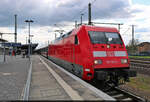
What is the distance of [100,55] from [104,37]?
1.27 meters

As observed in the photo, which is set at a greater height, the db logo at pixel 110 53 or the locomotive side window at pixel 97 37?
the locomotive side window at pixel 97 37

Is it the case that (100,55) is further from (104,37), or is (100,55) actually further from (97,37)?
(104,37)

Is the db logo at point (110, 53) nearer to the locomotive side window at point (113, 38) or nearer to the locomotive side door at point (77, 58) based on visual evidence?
the locomotive side window at point (113, 38)

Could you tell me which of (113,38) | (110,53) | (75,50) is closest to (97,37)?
(113,38)

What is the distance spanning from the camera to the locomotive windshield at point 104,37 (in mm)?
8527

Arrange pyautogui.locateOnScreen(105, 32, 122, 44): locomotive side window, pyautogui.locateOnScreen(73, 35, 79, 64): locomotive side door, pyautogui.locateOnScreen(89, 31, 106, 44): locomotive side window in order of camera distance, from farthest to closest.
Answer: pyautogui.locateOnScreen(73, 35, 79, 64): locomotive side door < pyautogui.locateOnScreen(105, 32, 122, 44): locomotive side window < pyautogui.locateOnScreen(89, 31, 106, 44): locomotive side window

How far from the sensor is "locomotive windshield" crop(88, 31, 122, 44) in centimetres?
853

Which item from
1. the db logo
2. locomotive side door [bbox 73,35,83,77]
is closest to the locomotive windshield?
the db logo

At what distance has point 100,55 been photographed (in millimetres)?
8016

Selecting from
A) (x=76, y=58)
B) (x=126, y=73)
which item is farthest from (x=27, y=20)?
(x=126, y=73)

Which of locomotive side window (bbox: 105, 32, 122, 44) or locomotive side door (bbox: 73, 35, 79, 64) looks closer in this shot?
locomotive side window (bbox: 105, 32, 122, 44)

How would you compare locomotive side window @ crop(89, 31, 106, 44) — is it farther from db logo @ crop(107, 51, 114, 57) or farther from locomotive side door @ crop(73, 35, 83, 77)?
locomotive side door @ crop(73, 35, 83, 77)

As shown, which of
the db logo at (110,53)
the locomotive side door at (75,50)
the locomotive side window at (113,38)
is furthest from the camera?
the locomotive side door at (75,50)

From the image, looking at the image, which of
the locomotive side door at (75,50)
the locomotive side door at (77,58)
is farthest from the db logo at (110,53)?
the locomotive side door at (75,50)
